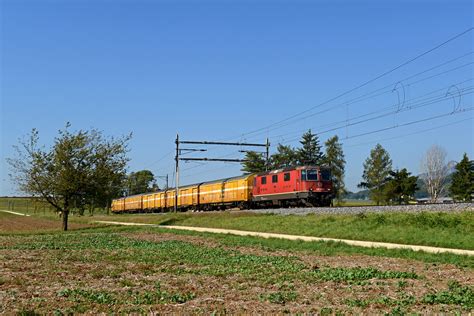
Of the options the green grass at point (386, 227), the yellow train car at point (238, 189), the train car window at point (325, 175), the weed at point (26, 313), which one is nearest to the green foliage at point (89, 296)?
the weed at point (26, 313)

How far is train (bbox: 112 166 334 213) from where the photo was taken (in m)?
47.0

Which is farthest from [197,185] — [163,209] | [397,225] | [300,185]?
[397,225]

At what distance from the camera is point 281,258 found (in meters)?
18.8

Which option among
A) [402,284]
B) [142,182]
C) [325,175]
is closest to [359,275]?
[402,284]

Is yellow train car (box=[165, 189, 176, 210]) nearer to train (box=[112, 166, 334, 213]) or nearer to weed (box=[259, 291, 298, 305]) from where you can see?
train (box=[112, 166, 334, 213])

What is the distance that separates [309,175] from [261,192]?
846cm

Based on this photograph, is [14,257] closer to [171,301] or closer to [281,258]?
[281,258]

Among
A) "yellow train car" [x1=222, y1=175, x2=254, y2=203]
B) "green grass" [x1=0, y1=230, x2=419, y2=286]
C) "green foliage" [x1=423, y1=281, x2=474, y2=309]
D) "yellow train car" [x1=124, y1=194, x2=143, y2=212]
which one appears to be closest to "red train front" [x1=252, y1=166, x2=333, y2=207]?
"yellow train car" [x1=222, y1=175, x2=254, y2=203]

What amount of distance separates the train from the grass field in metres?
25.6

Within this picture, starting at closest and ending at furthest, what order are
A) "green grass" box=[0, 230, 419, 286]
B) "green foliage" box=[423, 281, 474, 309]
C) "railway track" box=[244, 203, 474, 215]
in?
"green foliage" box=[423, 281, 474, 309] < "green grass" box=[0, 230, 419, 286] < "railway track" box=[244, 203, 474, 215]

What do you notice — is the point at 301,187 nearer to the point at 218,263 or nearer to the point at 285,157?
the point at 218,263

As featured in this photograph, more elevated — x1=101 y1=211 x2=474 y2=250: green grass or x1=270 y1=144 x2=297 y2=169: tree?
x1=270 y1=144 x2=297 y2=169: tree

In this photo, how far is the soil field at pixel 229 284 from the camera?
33.1 ft

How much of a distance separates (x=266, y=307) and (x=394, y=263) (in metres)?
8.32
